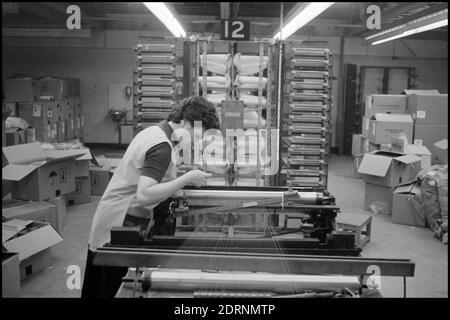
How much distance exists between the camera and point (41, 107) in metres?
8.05

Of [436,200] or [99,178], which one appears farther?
[99,178]

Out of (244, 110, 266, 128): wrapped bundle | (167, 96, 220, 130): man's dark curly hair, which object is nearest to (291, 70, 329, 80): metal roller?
(244, 110, 266, 128): wrapped bundle

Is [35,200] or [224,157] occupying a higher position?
[224,157]

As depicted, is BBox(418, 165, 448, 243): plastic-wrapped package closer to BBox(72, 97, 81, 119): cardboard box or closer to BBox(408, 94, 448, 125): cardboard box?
BBox(408, 94, 448, 125): cardboard box

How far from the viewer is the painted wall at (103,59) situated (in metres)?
11.3

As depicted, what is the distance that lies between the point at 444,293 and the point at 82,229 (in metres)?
3.65

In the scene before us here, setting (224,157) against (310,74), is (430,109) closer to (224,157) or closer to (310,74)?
(310,74)

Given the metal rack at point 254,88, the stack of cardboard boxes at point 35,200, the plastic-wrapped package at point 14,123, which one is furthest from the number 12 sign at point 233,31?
the plastic-wrapped package at point 14,123

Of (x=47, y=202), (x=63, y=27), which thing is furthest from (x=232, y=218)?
(x=63, y=27)

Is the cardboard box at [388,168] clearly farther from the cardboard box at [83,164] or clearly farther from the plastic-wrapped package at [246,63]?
the cardboard box at [83,164]

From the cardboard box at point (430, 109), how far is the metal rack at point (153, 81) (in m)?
4.19

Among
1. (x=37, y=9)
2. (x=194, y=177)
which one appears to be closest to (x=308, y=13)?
(x=194, y=177)

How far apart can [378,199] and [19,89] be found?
5.91m

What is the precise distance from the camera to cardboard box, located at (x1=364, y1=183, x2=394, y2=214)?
6.21 m
